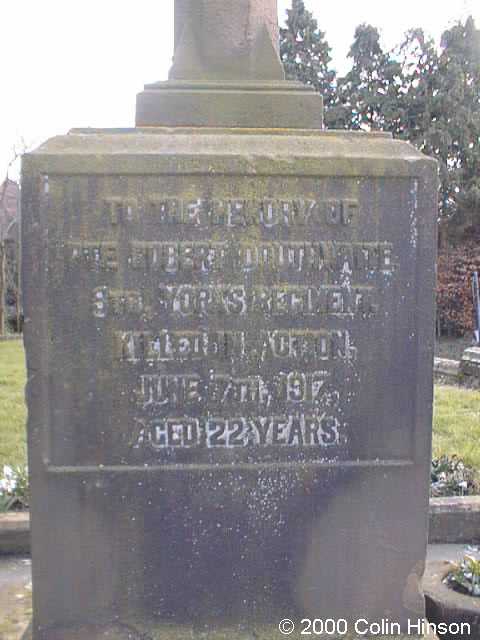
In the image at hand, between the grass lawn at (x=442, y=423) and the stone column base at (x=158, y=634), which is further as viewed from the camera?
the grass lawn at (x=442, y=423)

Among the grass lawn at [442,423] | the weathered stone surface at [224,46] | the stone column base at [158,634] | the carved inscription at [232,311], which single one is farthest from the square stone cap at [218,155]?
the grass lawn at [442,423]

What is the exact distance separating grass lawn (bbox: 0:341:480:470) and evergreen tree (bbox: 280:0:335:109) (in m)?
15.7

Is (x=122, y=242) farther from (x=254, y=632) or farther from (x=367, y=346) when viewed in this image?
(x=254, y=632)

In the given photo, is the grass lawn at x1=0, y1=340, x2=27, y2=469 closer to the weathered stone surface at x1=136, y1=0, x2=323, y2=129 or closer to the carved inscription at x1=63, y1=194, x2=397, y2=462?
the carved inscription at x1=63, y1=194, x2=397, y2=462

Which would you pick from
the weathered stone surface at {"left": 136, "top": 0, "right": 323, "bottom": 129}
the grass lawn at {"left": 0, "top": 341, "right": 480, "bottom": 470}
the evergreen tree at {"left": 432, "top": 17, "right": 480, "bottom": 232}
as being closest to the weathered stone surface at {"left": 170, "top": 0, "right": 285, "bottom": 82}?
the weathered stone surface at {"left": 136, "top": 0, "right": 323, "bottom": 129}

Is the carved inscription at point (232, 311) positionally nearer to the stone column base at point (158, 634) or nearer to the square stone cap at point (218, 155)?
the square stone cap at point (218, 155)

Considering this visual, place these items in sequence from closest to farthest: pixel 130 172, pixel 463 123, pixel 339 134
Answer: pixel 130 172
pixel 339 134
pixel 463 123

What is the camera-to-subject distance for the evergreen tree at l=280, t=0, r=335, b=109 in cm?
2408

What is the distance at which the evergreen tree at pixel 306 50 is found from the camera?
2408cm

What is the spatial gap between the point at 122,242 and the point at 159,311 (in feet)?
0.94

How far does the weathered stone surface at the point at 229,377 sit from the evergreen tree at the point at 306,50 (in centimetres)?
2221

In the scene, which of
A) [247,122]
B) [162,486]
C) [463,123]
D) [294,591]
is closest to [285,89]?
[247,122]

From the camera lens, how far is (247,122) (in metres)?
3.07

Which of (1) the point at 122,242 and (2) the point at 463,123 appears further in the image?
(2) the point at 463,123
